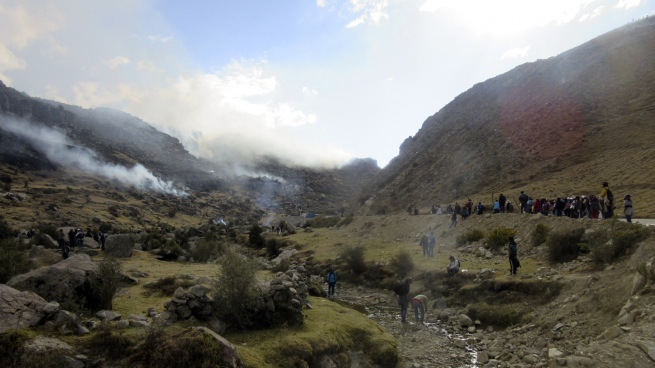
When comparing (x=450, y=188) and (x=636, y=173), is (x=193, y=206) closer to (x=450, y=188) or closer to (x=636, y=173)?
(x=450, y=188)

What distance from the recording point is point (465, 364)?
46.0 ft

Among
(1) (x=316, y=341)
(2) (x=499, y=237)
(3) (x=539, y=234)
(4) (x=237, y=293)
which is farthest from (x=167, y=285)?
(3) (x=539, y=234)

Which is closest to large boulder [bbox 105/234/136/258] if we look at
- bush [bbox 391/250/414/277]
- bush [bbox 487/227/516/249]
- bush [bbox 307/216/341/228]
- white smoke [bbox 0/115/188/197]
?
bush [bbox 391/250/414/277]

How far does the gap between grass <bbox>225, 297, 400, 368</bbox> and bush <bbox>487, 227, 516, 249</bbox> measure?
576 inches

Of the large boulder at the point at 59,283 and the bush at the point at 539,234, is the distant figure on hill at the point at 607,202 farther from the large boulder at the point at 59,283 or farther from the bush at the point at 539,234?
the large boulder at the point at 59,283

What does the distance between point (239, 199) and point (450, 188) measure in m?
90.3

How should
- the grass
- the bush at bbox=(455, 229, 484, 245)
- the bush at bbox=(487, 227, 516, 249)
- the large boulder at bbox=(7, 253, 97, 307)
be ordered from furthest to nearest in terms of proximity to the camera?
the bush at bbox=(455, 229, 484, 245) → the bush at bbox=(487, 227, 516, 249) → the large boulder at bbox=(7, 253, 97, 307) → the grass

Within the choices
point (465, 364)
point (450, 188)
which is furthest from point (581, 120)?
point (465, 364)

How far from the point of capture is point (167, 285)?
18844 millimetres

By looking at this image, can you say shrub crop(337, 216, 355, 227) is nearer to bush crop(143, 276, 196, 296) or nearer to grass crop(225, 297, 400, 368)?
bush crop(143, 276, 196, 296)

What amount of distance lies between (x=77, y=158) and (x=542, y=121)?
124 metres

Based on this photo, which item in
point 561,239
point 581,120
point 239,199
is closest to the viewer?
point 561,239

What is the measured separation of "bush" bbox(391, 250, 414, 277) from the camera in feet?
87.2

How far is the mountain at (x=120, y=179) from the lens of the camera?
8075 cm
